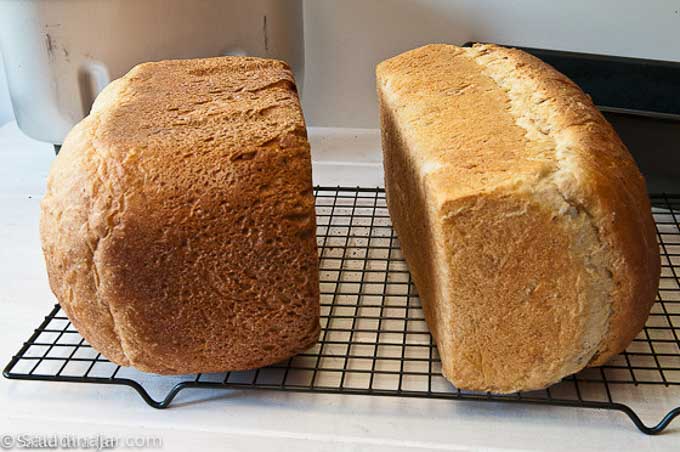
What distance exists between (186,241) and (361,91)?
99 centimetres

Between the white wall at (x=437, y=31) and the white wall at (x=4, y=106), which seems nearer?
the white wall at (x=437, y=31)

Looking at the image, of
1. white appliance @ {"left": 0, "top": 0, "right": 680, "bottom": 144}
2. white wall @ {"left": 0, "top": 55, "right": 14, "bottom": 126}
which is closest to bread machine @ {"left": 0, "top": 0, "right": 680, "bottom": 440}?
white appliance @ {"left": 0, "top": 0, "right": 680, "bottom": 144}

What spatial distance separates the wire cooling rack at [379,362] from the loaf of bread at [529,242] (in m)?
0.04

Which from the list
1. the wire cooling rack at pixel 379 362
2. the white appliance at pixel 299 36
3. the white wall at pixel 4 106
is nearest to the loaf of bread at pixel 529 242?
the wire cooling rack at pixel 379 362

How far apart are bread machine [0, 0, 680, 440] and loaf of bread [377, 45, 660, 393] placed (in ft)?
0.17

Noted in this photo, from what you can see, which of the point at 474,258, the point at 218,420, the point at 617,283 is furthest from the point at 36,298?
the point at 617,283

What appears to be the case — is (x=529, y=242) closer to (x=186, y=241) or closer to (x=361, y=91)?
(x=186, y=241)

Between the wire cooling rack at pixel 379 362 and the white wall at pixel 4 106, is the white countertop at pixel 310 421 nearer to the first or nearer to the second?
the wire cooling rack at pixel 379 362

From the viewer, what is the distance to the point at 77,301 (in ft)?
2.76

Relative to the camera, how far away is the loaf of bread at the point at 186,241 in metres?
0.79

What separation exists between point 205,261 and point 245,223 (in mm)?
57

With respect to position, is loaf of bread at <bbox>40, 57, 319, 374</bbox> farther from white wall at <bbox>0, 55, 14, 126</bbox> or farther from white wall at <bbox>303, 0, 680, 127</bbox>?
white wall at <bbox>0, 55, 14, 126</bbox>

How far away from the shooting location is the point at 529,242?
0.77m

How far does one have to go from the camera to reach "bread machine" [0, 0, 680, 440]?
0.90 meters
